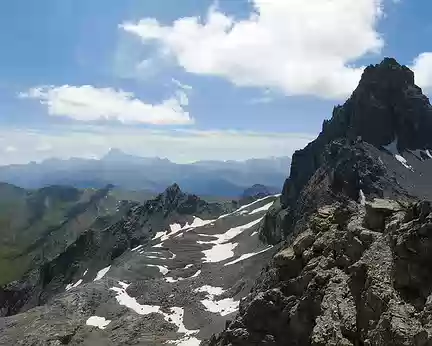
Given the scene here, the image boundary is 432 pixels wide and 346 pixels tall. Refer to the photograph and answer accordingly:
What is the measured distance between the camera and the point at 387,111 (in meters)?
152

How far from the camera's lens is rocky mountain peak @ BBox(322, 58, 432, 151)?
489 feet

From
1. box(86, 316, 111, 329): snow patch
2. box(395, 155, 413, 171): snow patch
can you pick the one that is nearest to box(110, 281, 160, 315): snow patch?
box(86, 316, 111, 329): snow patch

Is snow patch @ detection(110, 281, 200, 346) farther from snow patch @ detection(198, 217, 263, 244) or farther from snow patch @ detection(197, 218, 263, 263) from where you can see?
snow patch @ detection(198, 217, 263, 244)

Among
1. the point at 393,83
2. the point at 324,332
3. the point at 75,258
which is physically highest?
the point at 393,83

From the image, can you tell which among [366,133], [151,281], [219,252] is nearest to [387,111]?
[366,133]

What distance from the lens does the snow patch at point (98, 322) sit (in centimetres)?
7988

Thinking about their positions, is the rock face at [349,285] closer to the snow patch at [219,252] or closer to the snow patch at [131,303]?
the snow patch at [131,303]

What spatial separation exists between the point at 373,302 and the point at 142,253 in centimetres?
10200

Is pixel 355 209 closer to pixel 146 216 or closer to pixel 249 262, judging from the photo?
pixel 249 262

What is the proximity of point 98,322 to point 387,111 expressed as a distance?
361 ft

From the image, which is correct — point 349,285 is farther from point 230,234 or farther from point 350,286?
point 230,234

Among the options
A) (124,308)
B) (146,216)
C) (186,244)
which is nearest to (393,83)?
(186,244)

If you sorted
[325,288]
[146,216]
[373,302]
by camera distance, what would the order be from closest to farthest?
[373,302] → [325,288] → [146,216]

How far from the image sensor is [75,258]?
160 m
